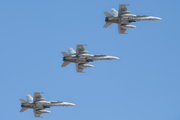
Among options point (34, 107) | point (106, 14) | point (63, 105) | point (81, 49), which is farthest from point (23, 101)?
point (106, 14)

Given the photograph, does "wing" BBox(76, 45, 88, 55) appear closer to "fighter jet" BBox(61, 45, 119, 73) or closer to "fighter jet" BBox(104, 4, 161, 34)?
"fighter jet" BBox(61, 45, 119, 73)

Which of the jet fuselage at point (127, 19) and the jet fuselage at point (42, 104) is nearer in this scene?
the jet fuselage at point (127, 19)

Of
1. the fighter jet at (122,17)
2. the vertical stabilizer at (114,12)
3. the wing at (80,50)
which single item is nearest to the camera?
the fighter jet at (122,17)

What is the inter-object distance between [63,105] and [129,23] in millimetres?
20192

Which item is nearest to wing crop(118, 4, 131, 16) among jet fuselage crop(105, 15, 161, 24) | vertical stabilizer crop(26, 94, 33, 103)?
jet fuselage crop(105, 15, 161, 24)

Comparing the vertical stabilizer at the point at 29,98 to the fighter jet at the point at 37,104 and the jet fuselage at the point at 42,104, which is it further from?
the jet fuselage at the point at 42,104

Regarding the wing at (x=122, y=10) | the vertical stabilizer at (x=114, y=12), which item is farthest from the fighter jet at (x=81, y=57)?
the wing at (x=122, y=10)

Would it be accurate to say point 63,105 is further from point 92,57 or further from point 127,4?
point 127,4

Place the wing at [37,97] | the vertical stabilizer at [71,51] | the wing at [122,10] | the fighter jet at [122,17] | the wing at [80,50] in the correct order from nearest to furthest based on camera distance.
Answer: the fighter jet at [122,17], the wing at [122,10], the wing at [80,50], the wing at [37,97], the vertical stabilizer at [71,51]

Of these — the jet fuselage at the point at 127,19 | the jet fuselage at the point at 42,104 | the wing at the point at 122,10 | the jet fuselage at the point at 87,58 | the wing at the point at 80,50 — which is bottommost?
the jet fuselage at the point at 42,104

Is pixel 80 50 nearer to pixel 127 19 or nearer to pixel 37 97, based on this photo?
pixel 127 19

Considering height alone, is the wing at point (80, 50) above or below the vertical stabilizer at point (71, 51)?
below

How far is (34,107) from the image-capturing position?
88562 mm

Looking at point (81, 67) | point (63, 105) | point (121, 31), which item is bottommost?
point (63, 105)
